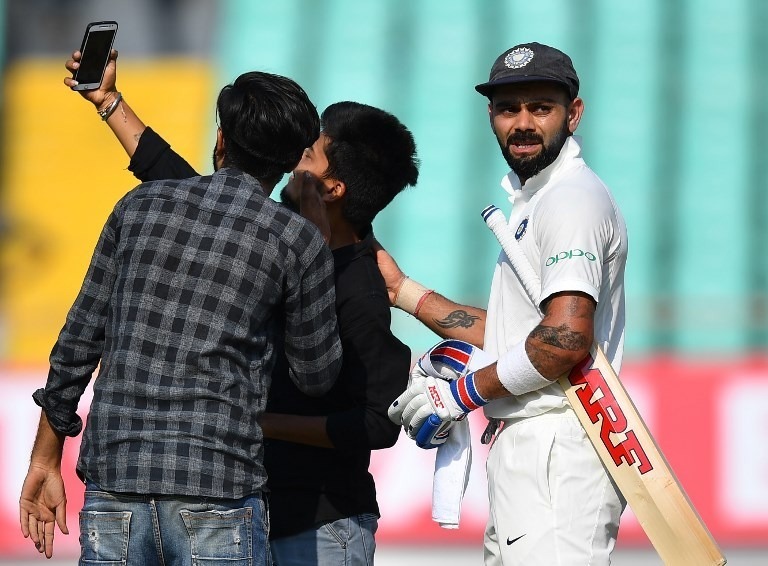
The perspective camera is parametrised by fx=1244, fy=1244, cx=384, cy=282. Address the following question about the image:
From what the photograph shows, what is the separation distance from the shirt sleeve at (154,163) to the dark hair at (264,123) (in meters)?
0.53

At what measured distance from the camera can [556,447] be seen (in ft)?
9.88

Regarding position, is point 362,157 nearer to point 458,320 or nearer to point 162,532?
point 458,320

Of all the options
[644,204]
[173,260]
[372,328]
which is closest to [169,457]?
[173,260]

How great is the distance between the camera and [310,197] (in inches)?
137

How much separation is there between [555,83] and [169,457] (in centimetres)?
139

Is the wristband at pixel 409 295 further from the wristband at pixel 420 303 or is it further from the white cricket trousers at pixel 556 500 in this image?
the white cricket trousers at pixel 556 500

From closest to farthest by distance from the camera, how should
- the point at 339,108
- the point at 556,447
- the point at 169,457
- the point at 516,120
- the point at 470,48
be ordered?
the point at 169,457 → the point at 556,447 → the point at 516,120 → the point at 339,108 → the point at 470,48

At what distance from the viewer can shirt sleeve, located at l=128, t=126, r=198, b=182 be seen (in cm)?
335

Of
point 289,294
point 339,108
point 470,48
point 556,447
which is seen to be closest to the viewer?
point 289,294

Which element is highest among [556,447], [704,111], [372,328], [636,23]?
[636,23]

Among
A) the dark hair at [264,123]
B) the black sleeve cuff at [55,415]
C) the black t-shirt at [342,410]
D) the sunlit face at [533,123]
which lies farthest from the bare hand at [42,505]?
the sunlit face at [533,123]

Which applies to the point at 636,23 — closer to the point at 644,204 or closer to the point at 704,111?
the point at 704,111

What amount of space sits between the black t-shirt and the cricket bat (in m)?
0.50

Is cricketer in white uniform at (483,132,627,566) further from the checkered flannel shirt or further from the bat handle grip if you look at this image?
the checkered flannel shirt
